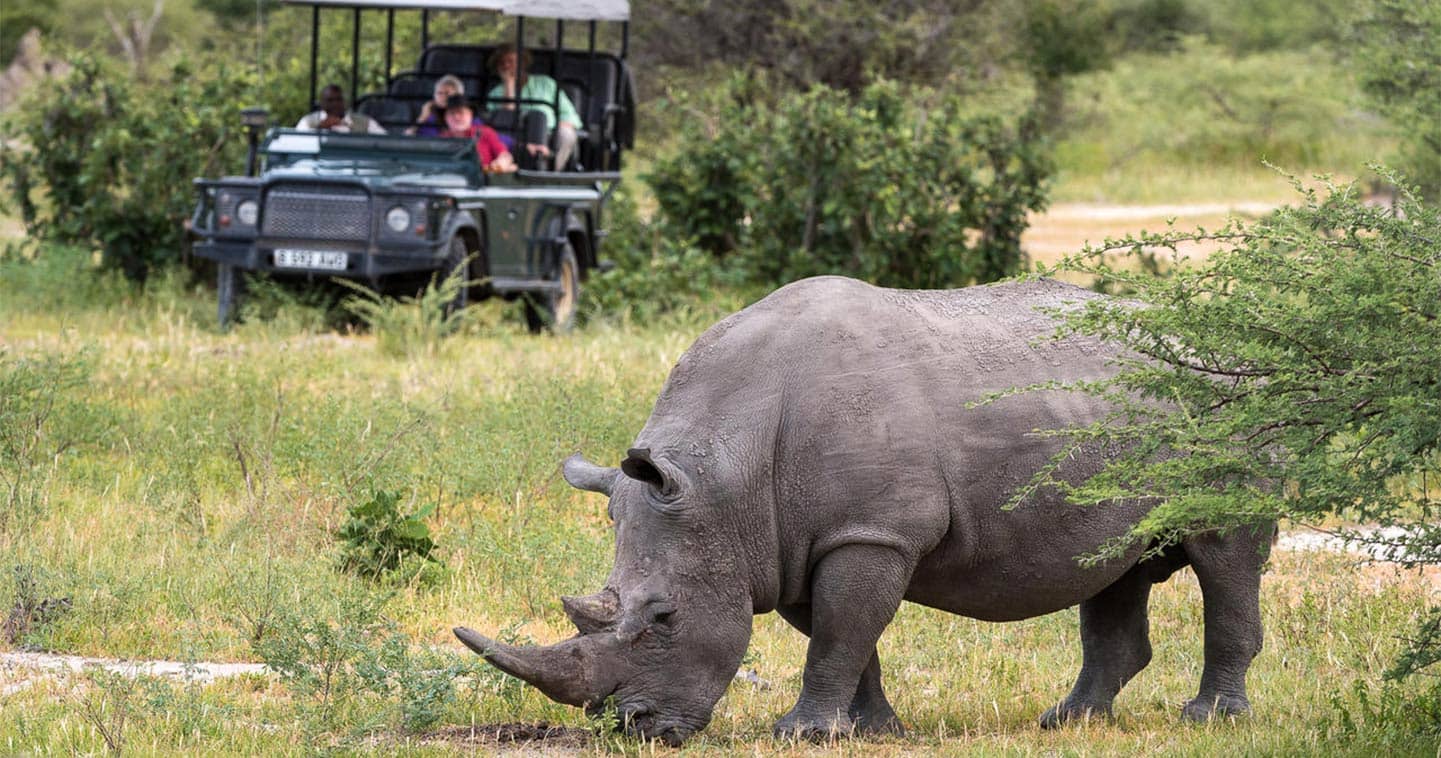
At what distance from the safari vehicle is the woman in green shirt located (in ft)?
0.43

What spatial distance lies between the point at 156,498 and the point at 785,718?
4401 mm

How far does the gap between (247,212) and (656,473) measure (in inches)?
391

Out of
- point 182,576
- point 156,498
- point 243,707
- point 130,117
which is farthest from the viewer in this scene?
point 130,117

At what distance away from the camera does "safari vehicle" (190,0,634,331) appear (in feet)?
47.8

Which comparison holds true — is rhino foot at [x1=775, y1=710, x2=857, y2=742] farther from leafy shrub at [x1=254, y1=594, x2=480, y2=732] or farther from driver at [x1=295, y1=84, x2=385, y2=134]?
driver at [x1=295, y1=84, x2=385, y2=134]

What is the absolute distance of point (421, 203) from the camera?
14.6 m

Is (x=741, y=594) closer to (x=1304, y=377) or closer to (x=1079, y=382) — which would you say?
(x=1079, y=382)

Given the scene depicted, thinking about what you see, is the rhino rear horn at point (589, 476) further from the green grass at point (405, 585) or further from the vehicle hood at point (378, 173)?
the vehicle hood at point (378, 173)

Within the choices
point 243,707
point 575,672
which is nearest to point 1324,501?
point 575,672

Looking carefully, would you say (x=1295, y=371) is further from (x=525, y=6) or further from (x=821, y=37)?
(x=821, y=37)

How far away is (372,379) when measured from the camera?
12.7m

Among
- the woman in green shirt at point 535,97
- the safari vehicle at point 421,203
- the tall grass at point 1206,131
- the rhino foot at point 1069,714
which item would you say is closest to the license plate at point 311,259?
the safari vehicle at point 421,203

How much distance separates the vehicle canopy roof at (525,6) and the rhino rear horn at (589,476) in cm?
980

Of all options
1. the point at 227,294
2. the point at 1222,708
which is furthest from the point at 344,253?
the point at 1222,708
